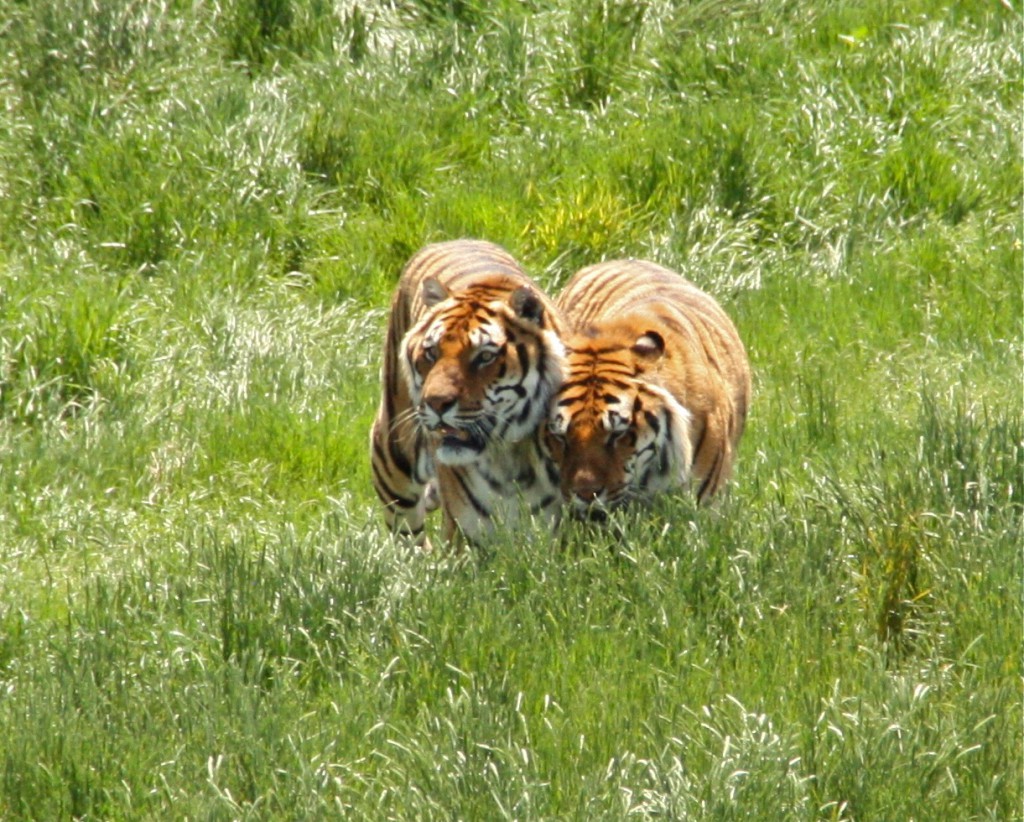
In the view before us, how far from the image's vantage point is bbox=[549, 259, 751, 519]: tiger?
211 inches

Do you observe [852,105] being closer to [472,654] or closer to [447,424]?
[447,424]

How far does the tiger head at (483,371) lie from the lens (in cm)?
540

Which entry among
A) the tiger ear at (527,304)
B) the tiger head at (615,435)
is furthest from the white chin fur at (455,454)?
the tiger ear at (527,304)

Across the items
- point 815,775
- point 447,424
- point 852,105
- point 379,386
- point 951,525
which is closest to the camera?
point 815,775

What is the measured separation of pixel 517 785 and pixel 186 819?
2.49 feet

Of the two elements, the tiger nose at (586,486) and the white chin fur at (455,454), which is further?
the white chin fur at (455,454)

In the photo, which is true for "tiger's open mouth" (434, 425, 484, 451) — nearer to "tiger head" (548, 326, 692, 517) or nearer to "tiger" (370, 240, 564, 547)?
"tiger" (370, 240, 564, 547)

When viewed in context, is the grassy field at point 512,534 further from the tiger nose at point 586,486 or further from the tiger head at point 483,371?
the tiger head at point 483,371

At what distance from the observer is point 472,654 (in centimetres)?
459

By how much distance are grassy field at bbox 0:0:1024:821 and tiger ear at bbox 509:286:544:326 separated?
76cm

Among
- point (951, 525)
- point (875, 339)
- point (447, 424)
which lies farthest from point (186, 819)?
point (875, 339)

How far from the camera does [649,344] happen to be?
564 cm

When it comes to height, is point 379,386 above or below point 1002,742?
below

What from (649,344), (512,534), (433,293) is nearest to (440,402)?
(512,534)
